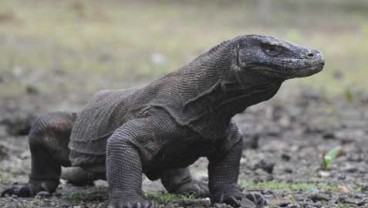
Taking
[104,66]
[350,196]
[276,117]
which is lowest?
[350,196]

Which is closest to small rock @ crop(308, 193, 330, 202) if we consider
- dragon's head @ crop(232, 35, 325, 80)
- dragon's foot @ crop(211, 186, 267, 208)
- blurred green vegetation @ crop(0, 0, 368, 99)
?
dragon's foot @ crop(211, 186, 267, 208)

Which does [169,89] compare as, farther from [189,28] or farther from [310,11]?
[310,11]

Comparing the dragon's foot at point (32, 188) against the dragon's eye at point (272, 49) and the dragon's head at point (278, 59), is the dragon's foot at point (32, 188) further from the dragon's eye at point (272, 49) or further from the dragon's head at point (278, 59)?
the dragon's eye at point (272, 49)

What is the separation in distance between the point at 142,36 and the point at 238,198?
16.7 metres

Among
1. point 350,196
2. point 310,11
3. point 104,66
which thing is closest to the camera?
point 350,196

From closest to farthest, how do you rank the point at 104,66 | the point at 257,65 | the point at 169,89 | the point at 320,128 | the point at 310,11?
the point at 257,65
the point at 169,89
the point at 320,128
the point at 104,66
the point at 310,11

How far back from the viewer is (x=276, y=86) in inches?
180

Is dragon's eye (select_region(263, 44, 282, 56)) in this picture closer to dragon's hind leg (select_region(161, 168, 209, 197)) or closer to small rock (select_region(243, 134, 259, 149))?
dragon's hind leg (select_region(161, 168, 209, 197))

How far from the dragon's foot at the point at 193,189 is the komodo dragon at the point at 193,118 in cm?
28

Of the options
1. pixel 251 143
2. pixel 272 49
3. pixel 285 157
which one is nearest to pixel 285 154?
pixel 285 157

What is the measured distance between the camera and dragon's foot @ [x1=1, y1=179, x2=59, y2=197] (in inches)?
217

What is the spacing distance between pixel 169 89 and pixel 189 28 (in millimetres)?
20567

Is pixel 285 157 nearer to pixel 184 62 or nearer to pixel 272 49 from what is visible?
pixel 272 49

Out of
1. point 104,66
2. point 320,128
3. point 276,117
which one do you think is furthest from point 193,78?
point 104,66
